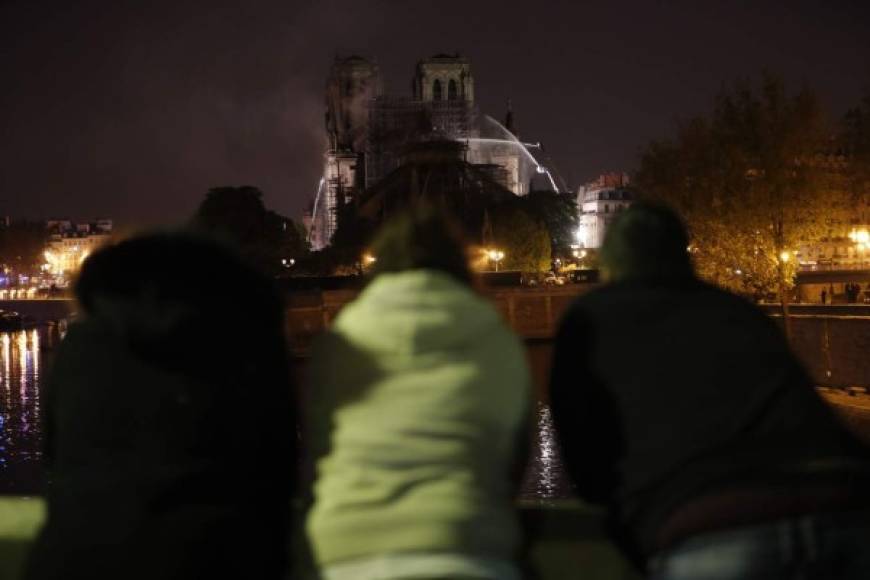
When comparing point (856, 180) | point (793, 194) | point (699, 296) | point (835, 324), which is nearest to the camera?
A: point (699, 296)

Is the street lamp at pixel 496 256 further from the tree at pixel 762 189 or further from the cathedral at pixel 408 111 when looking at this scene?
the cathedral at pixel 408 111


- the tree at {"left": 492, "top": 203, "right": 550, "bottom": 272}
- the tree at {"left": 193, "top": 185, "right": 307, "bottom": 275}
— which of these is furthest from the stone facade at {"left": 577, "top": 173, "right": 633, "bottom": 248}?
the tree at {"left": 193, "top": 185, "right": 307, "bottom": 275}

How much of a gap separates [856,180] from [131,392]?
27.6m

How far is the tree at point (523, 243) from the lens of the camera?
63.7 m

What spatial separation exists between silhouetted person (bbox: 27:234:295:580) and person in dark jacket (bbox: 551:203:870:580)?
0.88 metres

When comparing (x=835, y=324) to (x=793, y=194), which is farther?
(x=793, y=194)

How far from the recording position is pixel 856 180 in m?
26.5

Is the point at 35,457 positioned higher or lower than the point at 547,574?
lower

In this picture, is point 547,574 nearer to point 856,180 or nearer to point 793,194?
point 793,194

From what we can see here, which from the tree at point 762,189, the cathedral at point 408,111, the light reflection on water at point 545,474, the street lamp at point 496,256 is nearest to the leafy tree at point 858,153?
the tree at point 762,189

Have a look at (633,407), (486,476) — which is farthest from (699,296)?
(486,476)

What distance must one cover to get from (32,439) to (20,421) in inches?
89.8

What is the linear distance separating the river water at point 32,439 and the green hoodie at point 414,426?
24.1ft

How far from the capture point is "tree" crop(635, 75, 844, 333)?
72.8 feet
